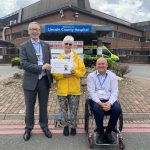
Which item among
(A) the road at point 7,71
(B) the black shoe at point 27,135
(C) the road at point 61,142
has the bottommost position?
(C) the road at point 61,142

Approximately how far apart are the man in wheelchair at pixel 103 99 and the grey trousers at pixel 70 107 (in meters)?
0.34

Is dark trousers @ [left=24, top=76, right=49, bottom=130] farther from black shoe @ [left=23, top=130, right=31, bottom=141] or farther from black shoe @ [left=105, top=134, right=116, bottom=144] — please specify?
black shoe @ [left=105, top=134, right=116, bottom=144]

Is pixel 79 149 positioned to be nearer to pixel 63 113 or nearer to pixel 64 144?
pixel 64 144

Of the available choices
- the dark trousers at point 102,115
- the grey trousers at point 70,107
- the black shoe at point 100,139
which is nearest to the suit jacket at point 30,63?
the grey trousers at point 70,107

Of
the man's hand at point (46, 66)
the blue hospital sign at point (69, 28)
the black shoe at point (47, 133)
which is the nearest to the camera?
the man's hand at point (46, 66)

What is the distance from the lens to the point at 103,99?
5.08 metres

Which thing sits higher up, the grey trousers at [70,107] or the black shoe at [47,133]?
the grey trousers at [70,107]

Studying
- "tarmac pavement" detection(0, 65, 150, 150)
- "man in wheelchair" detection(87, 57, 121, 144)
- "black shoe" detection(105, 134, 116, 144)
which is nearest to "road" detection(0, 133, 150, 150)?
"tarmac pavement" detection(0, 65, 150, 150)

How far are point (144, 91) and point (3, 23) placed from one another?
58.7 meters

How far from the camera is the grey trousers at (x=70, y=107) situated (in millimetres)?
5301

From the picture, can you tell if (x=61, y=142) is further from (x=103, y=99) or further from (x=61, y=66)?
(x=61, y=66)

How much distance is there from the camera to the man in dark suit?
4965mm

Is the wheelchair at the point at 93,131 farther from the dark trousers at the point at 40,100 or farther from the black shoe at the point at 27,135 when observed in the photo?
the black shoe at the point at 27,135

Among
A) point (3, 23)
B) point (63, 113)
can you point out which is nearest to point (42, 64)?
point (63, 113)
